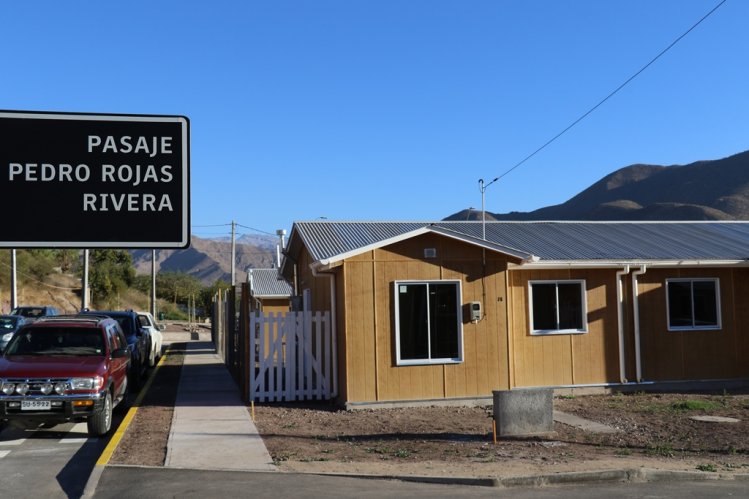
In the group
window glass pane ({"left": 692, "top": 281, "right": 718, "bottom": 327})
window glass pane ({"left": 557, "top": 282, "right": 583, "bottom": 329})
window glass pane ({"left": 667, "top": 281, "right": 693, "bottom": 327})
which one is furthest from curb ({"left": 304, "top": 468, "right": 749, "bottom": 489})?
window glass pane ({"left": 692, "top": 281, "right": 718, "bottom": 327})

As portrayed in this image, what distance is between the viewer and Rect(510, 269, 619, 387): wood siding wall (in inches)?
628

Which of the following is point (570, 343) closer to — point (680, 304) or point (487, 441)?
point (680, 304)

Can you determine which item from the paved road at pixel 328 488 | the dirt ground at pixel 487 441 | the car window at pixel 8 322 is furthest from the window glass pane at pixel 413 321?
the car window at pixel 8 322

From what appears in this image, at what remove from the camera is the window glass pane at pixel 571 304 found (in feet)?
53.7

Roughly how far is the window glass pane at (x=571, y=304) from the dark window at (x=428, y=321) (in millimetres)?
2903

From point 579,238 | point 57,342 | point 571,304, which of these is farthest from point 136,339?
point 579,238

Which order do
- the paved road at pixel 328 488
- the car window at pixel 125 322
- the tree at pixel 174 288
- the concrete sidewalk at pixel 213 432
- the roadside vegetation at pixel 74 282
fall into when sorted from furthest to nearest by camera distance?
the tree at pixel 174 288, the roadside vegetation at pixel 74 282, the car window at pixel 125 322, the concrete sidewalk at pixel 213 432, the paved road at pixel 328 488

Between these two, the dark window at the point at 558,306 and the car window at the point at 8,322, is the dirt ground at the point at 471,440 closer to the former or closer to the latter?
the dark window at the point at 558,306

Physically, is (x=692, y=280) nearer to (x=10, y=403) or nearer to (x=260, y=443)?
(x=260, y=443)

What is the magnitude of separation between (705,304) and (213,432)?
38.1 ft

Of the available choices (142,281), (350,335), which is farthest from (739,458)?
(142,281)

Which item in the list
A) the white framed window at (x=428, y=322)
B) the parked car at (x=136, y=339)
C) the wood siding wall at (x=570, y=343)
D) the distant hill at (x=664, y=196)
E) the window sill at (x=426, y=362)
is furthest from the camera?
the distant hill at (x=664, y=196)

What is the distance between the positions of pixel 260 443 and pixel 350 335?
3894 mm

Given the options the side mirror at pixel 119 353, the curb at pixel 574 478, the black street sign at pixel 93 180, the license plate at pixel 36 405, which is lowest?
the curb at pixel 574 478
